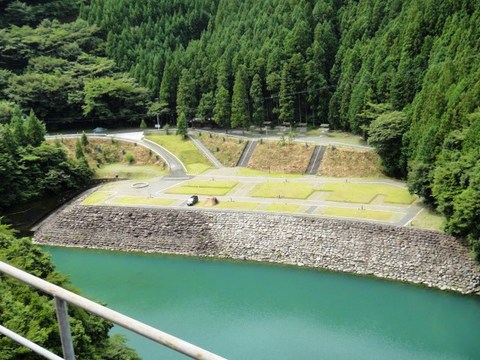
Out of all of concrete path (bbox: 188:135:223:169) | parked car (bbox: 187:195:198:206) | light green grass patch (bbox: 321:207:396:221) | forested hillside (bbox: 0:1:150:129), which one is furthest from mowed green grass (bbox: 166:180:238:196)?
forested hillside (bbox: 0:1:150:129)

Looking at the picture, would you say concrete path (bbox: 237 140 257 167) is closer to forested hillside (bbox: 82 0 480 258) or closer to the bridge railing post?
forested hillside (bbox: 82 0 480 258)

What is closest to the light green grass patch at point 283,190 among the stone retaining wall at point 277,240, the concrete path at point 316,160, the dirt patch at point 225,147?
the concrete path at point 316,160

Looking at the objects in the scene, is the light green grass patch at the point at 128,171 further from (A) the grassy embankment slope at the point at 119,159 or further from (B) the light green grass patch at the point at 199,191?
(B) the light green grass patch at the point at 199,191

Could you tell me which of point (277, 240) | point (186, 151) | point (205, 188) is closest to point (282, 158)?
point (205, 188)

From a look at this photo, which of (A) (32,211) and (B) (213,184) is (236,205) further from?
(A) (32,211)

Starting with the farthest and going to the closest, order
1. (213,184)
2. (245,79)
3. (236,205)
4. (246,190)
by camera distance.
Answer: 1. (245,79)
2. (213,184)
3. (246,190)
4. (236,205)

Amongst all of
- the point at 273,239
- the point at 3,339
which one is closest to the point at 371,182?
the point at 273,239
